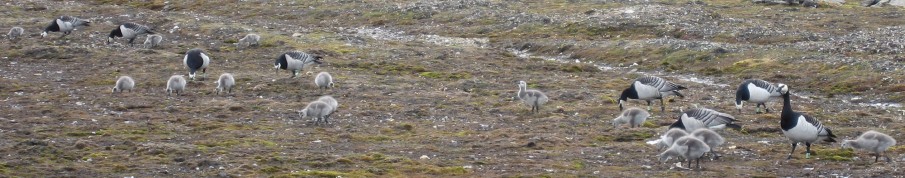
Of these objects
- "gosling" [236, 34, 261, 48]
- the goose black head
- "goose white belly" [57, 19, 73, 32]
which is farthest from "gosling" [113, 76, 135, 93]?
"goose white belly" [57, 19, 73, 32]

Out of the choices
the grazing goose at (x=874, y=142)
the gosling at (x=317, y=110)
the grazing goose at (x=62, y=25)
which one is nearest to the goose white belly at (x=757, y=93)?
the grazing goose at (x=874, y=142)

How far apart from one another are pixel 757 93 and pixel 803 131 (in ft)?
20.1

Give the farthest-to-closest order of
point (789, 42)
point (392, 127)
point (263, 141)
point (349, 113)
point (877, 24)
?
1. point (877, 24)
2. point (789, 42)
3. point (349, 113)
4. point (392, 127)
5. point (263, 141)

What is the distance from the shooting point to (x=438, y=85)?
30.8 metres

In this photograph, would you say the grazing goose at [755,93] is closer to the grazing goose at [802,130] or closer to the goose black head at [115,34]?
the grazing goose at [802,130]

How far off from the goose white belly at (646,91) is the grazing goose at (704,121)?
393 cm

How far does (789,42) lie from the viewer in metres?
38.9

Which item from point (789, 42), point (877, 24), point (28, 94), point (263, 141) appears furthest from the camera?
point (877, 24)

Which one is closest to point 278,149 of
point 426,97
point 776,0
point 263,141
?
point 263,141

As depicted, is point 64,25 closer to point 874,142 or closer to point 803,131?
point 803,131

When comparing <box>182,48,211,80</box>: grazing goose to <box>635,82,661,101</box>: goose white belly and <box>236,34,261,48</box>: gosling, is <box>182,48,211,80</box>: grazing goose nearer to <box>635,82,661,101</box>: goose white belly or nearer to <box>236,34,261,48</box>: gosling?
<box>236,34,261,48</box>: gosling

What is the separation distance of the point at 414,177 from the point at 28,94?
1301cm

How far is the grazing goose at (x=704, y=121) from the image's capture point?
848 inches

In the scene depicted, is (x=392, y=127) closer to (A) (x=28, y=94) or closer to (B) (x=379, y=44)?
(A) (x=28, y=94)
